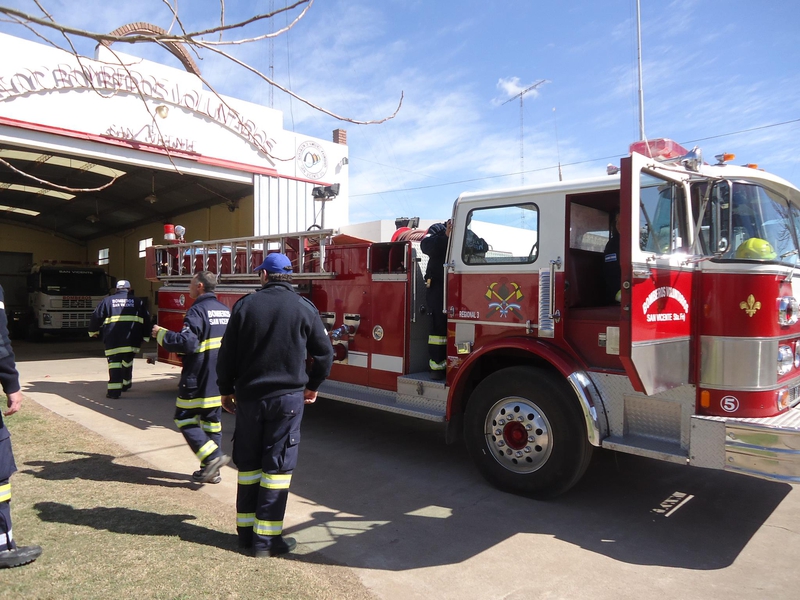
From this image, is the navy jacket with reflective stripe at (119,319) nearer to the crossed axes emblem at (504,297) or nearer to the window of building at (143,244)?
the crossed axes emblem at (504,297)

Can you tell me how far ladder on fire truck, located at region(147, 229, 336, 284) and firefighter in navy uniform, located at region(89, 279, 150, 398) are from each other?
78 centimetres

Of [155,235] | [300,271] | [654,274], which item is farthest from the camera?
[155,235]

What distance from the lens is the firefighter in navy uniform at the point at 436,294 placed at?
17.0ft

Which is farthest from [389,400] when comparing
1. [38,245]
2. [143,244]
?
[38,245]

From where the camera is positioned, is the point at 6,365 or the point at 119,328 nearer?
the point at 6,365

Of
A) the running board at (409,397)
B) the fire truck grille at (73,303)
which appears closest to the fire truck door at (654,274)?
the running board at (409,397)

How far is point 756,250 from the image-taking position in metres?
3.73

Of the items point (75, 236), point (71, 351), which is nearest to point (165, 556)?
point (71, 351)

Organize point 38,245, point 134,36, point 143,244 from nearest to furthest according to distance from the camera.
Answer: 1. point 134,36
2. point 143,244
3. point 38,245

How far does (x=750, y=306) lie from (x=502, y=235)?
1.87 metres

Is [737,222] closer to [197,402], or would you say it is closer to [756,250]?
[756,250]

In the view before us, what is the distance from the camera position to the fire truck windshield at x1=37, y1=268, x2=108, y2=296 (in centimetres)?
1778

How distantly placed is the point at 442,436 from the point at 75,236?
26074mm

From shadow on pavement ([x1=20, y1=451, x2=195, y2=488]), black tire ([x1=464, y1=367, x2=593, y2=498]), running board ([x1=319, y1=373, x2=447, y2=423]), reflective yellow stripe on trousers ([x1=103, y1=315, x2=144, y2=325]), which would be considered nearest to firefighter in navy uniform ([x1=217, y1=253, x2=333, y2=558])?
shadow on pavement ([x1=20, y1=451, x2=195, y2=488])
